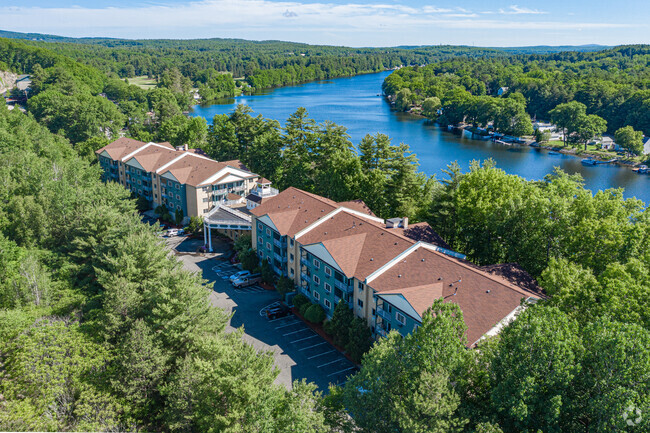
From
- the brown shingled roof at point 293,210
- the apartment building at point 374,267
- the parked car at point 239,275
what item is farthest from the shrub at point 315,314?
the parked car at point 239,275

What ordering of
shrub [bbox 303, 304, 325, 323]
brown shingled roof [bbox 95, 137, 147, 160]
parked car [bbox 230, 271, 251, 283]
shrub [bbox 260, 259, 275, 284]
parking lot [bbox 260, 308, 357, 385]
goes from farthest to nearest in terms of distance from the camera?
1. brown shingled roof [bbox 95, 137, 147, 160]
2. parked car [bbox 230, 271, 251, 283]
3. shrub [bbox 260, 259, 275, 284]
4. shrub [bbox 303, 304, 325, 323]
5. parking lot [bbox 260, 308, 357, 385]

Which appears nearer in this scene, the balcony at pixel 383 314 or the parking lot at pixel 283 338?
the balcony at pixel 383 314

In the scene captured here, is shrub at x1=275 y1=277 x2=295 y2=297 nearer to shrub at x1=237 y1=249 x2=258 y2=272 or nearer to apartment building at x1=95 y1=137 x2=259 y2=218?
shrub at x1=237 y1=249 x2=258 y2=272

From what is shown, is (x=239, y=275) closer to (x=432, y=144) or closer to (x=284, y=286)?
(x=284, y=286)

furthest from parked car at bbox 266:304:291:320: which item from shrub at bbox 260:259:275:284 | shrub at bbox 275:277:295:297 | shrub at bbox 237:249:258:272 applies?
shrub at bbox 237:249:258:272

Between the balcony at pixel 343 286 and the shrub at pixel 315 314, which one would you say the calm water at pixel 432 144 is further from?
the shrub at pixel 315 314

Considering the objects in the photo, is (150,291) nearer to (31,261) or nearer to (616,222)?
(31,261)
